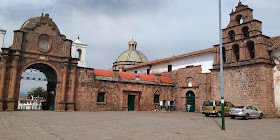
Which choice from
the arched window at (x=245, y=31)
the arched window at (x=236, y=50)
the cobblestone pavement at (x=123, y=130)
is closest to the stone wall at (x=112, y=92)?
the arched window at (x=236, y=50)

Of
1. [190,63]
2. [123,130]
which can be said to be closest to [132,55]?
[190,63]

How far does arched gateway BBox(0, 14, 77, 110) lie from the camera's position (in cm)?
2169

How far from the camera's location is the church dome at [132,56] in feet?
171

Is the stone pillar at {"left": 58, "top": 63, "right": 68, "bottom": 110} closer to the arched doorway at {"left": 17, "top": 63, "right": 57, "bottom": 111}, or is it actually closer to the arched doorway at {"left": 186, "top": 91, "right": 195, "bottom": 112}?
the arched doorway at {"left": 17, "top": 63, "right": 57, "bottom": 111}

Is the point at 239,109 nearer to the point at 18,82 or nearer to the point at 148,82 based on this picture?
the point at 148,82

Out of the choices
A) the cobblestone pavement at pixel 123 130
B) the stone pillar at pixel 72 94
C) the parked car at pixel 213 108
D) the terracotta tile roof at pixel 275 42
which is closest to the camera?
the cobblestone pavement at pixel 123 130

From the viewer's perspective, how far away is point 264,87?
21219mm

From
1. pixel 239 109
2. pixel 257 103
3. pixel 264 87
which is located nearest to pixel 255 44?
pixel 264 87

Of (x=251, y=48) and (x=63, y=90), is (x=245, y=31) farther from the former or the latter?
(x=63, y=90)

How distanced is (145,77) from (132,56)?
71.5ft

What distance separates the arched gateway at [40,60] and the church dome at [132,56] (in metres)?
27.4

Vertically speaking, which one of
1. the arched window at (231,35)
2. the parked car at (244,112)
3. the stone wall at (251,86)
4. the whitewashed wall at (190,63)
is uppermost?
the arched window at (231,35)

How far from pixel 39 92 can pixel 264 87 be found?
61.3 meters

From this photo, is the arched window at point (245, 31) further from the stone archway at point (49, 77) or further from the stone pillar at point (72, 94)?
the stone archway at point (49, 77)
